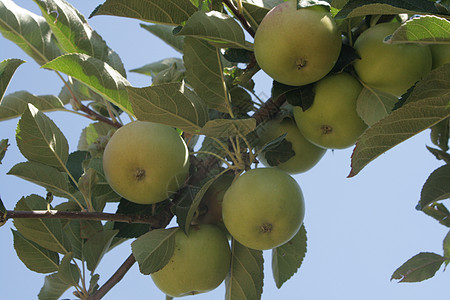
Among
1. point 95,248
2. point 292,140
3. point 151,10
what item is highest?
point 151,10

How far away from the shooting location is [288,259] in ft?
5.84

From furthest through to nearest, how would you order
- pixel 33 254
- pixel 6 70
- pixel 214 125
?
1. pixel 33 254
2. pixel 6 70
3. pixel 214 125

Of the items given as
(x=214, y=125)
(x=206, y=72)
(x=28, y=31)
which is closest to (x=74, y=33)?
(x=28, y=31)

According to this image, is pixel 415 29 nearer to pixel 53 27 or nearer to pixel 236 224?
pixel 236 224

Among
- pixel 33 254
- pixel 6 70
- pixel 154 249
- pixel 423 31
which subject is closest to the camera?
pixel 423 31

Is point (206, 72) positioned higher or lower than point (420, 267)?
higher

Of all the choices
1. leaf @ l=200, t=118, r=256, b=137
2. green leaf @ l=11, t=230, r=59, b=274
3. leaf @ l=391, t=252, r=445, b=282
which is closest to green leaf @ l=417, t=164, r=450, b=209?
leaf @ l=391, t=252, r=445, b=282

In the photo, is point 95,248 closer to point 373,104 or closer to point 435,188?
point 373,104

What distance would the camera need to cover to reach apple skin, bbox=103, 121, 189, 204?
1462 millimetres

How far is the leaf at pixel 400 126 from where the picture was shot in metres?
1.11

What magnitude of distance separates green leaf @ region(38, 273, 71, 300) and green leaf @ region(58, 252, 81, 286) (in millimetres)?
53

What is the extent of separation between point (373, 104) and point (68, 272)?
44.4 inches

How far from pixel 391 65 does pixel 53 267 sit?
1336 mm

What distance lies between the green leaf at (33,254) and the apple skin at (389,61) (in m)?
1.24
